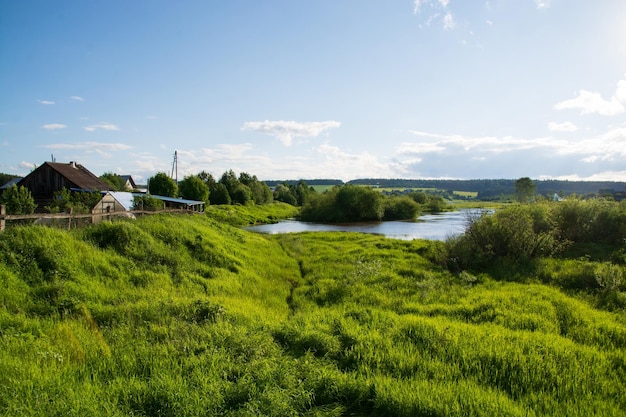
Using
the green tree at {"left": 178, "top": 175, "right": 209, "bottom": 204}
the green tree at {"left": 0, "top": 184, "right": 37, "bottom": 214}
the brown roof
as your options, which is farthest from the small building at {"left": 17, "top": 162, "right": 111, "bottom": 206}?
the green tree at {"left": 178, "top": 175, "right": 209, "bottom": 204}

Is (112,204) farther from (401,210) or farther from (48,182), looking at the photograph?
(401,210)

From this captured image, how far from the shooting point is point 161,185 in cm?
5816

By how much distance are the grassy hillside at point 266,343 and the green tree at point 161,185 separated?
48336 mm

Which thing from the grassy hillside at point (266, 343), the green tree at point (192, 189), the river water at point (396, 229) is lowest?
the river water at point (396, 229)

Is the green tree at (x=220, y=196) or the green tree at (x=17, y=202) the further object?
the green tree at (x=220, y=196)

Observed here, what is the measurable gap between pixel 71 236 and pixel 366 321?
32.3 ft

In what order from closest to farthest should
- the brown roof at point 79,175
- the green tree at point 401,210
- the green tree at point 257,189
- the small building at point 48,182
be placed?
the small building at point 48,182, the brown roof at point 79,175, the green tree at point 401,210, the green tree at point 257,189

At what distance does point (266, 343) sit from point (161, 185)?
5681 centimetres

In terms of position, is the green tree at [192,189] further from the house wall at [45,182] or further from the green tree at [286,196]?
the green tree at [286,196]

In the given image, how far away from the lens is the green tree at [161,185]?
191 ft

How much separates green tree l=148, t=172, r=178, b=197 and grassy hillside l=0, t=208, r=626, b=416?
48.3m

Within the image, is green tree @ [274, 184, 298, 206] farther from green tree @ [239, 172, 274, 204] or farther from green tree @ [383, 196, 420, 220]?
green tree @ [383, 196, 420, 220]

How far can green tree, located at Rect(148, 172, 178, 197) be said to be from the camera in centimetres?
5812

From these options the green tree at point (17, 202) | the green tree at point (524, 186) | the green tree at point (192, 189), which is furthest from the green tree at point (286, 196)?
the green tree at point (17, 202)
